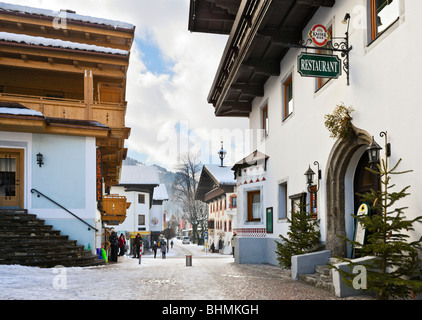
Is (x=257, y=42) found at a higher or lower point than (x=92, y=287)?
higher

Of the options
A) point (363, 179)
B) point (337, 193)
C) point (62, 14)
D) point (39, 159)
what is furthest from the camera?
point (62, 14)

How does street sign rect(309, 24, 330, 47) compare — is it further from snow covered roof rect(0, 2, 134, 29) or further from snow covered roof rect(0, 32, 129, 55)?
snow covered roof rect(0, 2, 134, 29)

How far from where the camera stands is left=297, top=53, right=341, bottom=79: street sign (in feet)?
30.6

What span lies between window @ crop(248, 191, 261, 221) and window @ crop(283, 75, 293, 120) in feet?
16.0

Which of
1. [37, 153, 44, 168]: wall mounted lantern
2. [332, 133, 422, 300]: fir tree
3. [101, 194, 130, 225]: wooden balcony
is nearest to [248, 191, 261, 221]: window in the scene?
[101, 194, 130, 225]: wooden balcony

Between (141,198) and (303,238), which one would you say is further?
(141,198)

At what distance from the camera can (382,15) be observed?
8.43 meters

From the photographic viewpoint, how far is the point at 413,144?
23.5 feet

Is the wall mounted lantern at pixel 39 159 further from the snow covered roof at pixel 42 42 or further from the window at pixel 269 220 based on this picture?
the window at pixel 269 220

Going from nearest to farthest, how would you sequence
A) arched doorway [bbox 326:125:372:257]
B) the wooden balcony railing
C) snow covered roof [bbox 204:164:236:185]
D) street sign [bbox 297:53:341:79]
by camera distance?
1. street sign [bbox 297:53:341:79]
2. arched doorway [bbox 326:125:372:257]
3. the wooden balcony railing
4. snow covered roof [bbox 204:164:236:185]

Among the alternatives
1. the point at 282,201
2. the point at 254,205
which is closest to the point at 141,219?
the point at 254,205

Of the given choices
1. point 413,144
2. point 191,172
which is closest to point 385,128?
point 413,144

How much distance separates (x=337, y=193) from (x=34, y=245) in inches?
398

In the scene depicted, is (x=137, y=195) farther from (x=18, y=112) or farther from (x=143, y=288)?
(x=143, y=288)
